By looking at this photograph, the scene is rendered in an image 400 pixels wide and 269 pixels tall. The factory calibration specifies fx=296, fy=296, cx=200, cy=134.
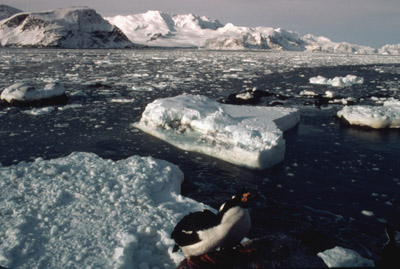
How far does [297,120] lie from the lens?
35.7 feet

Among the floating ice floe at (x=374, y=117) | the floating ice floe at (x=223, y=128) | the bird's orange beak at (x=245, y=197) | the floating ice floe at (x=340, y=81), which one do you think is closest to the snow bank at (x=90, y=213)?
the bird's orange beak at (x=245, y=197)

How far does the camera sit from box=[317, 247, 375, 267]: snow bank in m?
3.58

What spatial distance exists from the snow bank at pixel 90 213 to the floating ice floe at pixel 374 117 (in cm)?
740

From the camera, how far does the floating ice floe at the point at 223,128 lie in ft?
23.5

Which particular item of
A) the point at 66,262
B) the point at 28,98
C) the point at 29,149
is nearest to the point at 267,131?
the point at 66,262

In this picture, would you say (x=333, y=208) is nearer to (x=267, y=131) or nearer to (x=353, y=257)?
(x=353, y=257)

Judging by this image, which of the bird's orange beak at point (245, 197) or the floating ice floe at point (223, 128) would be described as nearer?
the bird's orange beak at point (245, 197)

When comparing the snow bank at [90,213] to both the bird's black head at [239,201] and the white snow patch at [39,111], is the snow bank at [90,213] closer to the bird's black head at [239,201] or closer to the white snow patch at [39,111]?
the bird's black head at [239,201]

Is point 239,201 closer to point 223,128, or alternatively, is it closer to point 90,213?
point 90,213

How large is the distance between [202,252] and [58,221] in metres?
2.34

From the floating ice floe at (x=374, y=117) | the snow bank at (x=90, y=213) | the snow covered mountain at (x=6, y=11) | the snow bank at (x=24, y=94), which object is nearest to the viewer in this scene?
the snow bank at (x=90, y=213)

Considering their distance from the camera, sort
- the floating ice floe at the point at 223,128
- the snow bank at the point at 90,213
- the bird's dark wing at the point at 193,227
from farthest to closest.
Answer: the floating ice floe at the point at 223,128
the snow bank at the point at 90,213
the bird's dark wing at the point at 193,227

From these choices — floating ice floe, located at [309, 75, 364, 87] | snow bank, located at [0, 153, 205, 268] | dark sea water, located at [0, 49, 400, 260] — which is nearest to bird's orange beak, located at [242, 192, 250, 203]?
snow bank, located at [0, 153, 205, 268]

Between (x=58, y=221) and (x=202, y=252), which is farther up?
(x=202, y=252)
